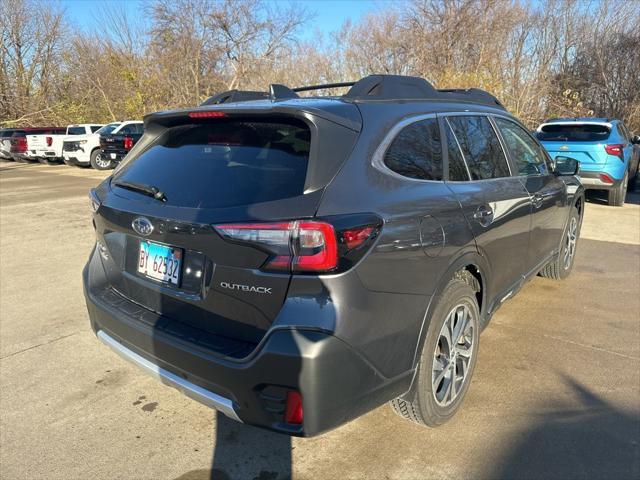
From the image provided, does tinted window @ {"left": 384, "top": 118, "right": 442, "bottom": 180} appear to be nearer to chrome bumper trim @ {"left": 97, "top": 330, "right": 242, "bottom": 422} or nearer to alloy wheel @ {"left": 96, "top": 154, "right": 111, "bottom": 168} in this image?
chrome bumper trim @ {"left": 97, "top": 330, "right": 242, "bottom": 422}

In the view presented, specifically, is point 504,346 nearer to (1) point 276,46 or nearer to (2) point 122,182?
(2) point 122,182

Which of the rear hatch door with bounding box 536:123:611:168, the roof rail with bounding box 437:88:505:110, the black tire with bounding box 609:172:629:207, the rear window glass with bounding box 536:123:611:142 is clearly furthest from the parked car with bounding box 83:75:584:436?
the black tire with bounding box 609:172:629:207

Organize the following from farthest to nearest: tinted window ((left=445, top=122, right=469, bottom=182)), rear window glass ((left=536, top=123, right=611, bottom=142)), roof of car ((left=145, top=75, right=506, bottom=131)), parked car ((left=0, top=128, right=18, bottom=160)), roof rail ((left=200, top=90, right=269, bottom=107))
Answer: parked car ((left=0, top=128, right=18, bottom=160))
rear window glass ((left=536, top=123, right=611, bottom=142))
roof rail ((left=200, top=90, right=269, bottom=107))
tinted window ((left=445, top=122, right=469, bottom=182))
roof of car ((left=145, top=75, right=506, bottom=131))

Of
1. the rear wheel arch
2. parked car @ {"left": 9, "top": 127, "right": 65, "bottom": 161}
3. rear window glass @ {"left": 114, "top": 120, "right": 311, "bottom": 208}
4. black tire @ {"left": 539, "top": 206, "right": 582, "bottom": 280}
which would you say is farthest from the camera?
parked car @ {"left": 9, "top": 127, "right": 65, "bottom": 161}

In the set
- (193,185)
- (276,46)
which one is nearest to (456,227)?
(193,185)

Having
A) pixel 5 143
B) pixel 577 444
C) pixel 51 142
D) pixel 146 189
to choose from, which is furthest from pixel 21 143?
pixel 577 444

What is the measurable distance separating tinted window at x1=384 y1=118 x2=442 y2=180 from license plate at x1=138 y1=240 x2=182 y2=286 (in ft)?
3.66

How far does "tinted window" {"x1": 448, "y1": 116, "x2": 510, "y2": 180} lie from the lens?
3182mm

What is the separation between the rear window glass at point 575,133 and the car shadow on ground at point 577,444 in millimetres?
7709

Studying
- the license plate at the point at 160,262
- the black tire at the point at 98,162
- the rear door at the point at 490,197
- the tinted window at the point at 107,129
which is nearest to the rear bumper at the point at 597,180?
the rear door at the point at 490,197

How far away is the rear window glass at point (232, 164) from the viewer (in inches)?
88.6

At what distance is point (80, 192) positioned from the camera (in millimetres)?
12664

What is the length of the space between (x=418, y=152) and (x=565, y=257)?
3.38 metres

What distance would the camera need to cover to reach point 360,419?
9.71 feet
